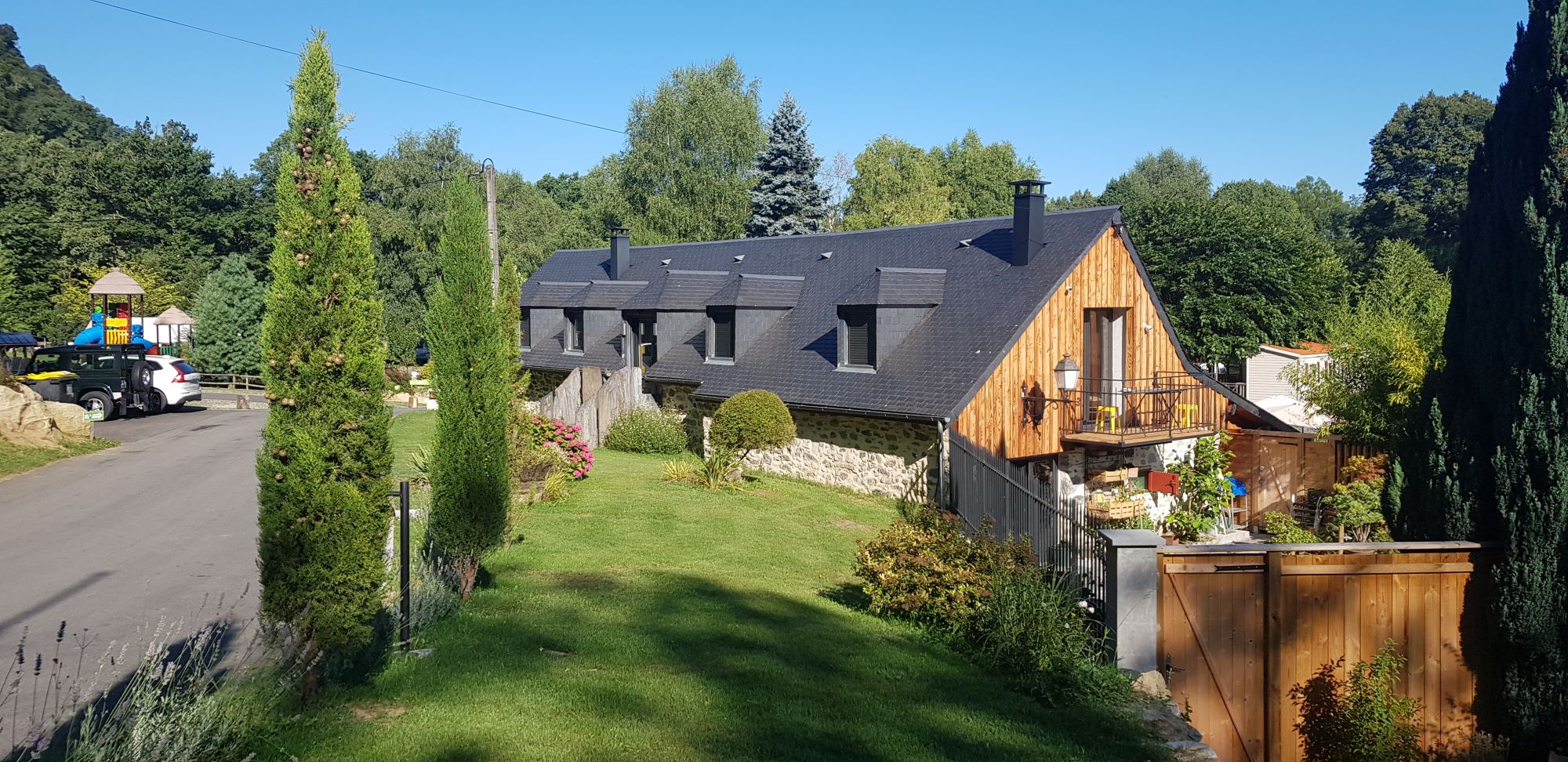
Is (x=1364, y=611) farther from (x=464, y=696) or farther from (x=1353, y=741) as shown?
(x=464, y=696)

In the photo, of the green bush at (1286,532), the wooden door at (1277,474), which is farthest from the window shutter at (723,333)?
the wooden door at (1277,474)

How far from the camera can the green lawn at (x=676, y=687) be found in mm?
6789

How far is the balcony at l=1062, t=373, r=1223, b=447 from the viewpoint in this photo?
20.5 meters

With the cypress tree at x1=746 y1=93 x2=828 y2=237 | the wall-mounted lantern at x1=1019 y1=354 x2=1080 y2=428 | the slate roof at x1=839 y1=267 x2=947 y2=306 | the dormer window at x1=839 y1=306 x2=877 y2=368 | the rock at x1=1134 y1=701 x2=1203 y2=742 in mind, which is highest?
the cypress tree at x1=746 y1=93 x2=828 y2=237

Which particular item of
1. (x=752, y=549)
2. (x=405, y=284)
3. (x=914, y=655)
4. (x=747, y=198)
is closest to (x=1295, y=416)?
(x=752, y=549)

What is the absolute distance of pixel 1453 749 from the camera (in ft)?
31.9

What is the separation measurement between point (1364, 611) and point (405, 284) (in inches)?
1745

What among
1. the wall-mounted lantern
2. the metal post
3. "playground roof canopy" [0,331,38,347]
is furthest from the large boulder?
the wall-mounted lantern

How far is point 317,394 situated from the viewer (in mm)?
7336

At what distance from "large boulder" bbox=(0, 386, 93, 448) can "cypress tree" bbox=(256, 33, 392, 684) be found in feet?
63.2

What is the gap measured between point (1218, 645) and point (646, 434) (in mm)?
17522

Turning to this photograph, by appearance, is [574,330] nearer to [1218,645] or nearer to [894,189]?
[1218,645]

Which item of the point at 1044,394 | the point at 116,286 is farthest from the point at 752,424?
the point at 116,286

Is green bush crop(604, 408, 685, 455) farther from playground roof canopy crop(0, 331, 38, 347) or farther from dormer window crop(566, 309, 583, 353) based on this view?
playground roof canopy crop(0, 331, 38, 347)
